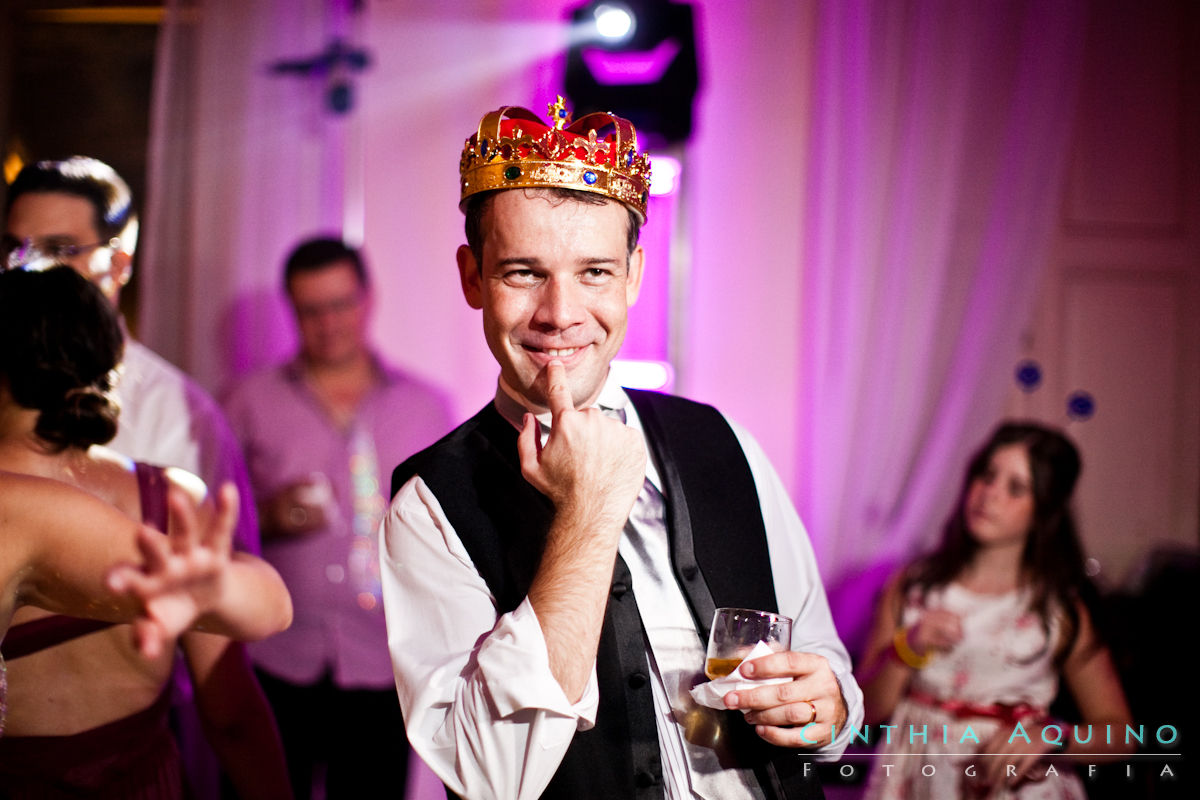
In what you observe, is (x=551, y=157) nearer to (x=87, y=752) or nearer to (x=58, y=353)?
(x=58, y=353)

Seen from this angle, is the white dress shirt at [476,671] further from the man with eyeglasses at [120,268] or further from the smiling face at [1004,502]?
the smiling face at [1004,502]

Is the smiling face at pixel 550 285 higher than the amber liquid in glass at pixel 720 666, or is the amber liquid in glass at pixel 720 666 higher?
the smiling face at pixel 550 285

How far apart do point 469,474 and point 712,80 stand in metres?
2.81

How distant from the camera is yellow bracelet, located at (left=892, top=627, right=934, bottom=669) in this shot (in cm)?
260

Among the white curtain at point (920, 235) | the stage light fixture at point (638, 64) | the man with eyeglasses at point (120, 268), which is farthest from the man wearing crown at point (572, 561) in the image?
the white curtain at point (920, 235)

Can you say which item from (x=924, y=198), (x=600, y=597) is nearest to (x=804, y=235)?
(x=924, y=198)

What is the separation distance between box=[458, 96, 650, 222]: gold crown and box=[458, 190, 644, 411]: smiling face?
2 centimetres

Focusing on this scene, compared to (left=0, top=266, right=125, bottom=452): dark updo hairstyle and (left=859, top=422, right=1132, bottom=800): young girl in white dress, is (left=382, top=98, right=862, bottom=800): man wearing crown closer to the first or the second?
(left=0, top=266, right=125, bottom=452): dark updo hairstyle

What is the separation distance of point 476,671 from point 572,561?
186 millimetres

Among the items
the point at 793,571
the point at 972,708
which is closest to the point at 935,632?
the point at 972,708

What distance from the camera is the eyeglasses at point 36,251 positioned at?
2.22 metres

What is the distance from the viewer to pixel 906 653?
2.63 meters

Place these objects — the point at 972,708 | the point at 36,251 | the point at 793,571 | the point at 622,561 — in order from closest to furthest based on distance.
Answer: the point at 622,561 < the point at 793,571 < the point at 36,251 < the point at 972,708

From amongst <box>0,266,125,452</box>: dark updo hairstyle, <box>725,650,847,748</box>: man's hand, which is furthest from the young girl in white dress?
<box>0,266,125,452</box>: dark updo hairstyle
